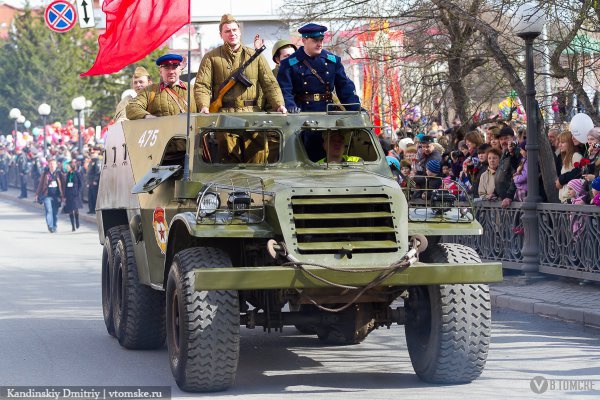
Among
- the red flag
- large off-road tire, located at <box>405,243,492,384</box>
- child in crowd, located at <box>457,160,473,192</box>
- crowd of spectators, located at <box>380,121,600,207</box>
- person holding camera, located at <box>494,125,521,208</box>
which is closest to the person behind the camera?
large off-road tire, located at <box>405,243,492,384</box>

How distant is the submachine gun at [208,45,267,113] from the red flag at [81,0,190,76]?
2680 millimetres

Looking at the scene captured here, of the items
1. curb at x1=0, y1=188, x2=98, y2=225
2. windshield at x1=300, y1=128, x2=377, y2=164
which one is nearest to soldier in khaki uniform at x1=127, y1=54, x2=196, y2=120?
windshield at x1=300, y1=128, x2=377, y2=164

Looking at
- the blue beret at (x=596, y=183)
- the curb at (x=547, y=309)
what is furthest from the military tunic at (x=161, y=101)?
the blue beret at (x=596, y=183)

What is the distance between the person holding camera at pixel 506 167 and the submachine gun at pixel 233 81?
5.17 m

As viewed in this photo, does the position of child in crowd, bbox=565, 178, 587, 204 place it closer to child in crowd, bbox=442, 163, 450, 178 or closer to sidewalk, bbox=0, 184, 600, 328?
sidewalk, bbox=0, 184, 600, 328

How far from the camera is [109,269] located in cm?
1326

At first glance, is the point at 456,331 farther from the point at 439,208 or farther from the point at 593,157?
the point at 593,157

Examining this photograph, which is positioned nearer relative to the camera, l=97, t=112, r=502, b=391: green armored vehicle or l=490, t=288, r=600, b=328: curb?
l=97, t=112, r=502, b=391: green armored vehicle

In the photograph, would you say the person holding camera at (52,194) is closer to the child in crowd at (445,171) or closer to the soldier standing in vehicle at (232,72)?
the child in crowd at (445,171)

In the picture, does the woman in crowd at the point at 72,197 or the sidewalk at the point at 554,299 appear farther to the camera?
the woman in crowd at the point at 72,197

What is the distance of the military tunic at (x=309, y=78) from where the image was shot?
12.2 meters

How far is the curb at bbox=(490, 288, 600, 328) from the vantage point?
12.9 m

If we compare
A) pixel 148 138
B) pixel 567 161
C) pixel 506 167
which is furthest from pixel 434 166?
pixel 148 138

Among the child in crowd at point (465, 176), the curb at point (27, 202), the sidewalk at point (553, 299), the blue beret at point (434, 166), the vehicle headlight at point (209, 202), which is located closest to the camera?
the vehicle headlight at point (209, 202)
